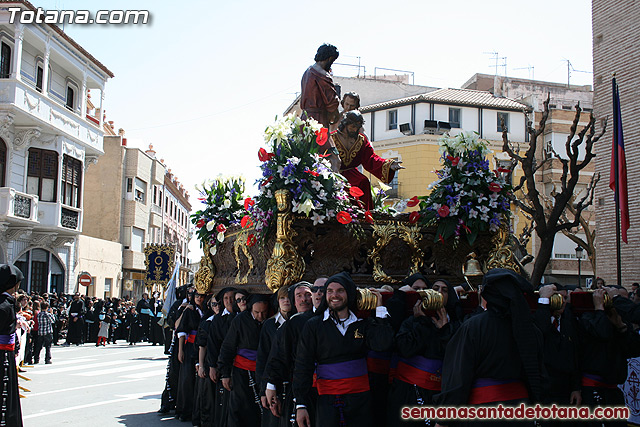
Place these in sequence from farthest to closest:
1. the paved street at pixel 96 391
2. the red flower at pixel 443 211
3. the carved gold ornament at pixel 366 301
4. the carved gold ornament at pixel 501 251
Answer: the paved street at pixel 96 391
the carved gold ornament at pixel 501 251
the red flower at pixel 443 211
the carved gold ornament at pixel 366 301

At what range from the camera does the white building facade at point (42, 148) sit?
961 inches

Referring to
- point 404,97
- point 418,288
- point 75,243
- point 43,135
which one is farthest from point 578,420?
point 404,97

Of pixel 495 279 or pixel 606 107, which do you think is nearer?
pixel 495 279

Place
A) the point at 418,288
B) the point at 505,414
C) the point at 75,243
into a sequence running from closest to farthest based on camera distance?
the point at 505,414, the point at 418,288, the point at 75,243

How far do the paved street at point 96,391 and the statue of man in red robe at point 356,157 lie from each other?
4804 millimetres

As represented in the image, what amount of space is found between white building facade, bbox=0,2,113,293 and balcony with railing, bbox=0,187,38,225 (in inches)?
1.4

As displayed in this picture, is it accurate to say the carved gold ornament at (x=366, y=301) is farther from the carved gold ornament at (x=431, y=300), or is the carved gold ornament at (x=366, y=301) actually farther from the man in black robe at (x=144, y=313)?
the man in black robe at (x=144, y=313)

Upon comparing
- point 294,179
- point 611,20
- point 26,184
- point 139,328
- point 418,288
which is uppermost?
point 611,20

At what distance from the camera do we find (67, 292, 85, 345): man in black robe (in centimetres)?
2398

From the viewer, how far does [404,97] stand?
42.9 meters

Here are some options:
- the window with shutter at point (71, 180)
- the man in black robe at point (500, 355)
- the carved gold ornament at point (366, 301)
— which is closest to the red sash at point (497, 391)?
the man in black robe at point (500, 355)

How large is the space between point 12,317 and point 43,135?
69.7ft

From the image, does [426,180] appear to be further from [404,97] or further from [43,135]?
[43,135]

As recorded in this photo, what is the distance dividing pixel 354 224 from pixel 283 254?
0.88 meters
